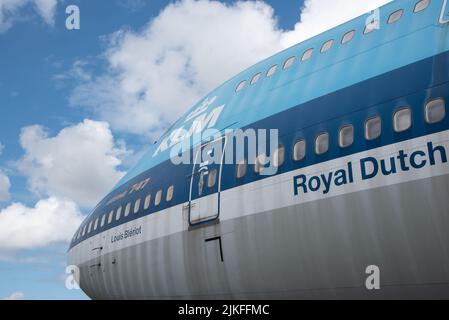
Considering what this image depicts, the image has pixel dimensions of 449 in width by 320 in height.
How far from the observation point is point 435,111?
748cm

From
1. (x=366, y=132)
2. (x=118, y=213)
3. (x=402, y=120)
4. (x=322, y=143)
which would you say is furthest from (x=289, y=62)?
(x=118, y=213)

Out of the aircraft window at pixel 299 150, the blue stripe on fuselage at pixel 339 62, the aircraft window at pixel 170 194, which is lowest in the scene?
the aircraft window at pixel 299 150

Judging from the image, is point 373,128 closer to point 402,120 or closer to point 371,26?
point 402,120

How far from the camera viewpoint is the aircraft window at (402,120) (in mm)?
7775

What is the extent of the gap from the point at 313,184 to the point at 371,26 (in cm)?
385

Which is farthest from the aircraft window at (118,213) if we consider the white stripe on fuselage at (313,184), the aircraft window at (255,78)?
the aircraft window at (255,78)

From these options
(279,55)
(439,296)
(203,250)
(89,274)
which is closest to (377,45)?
(279,55)

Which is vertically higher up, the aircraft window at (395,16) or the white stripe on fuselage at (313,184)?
the aircraft window at (395,16)

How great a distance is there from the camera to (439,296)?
289 inches

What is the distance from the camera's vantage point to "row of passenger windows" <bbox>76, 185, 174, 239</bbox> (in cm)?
1370

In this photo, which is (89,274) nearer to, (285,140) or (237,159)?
(237,159)

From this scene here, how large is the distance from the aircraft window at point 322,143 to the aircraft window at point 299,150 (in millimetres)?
321
